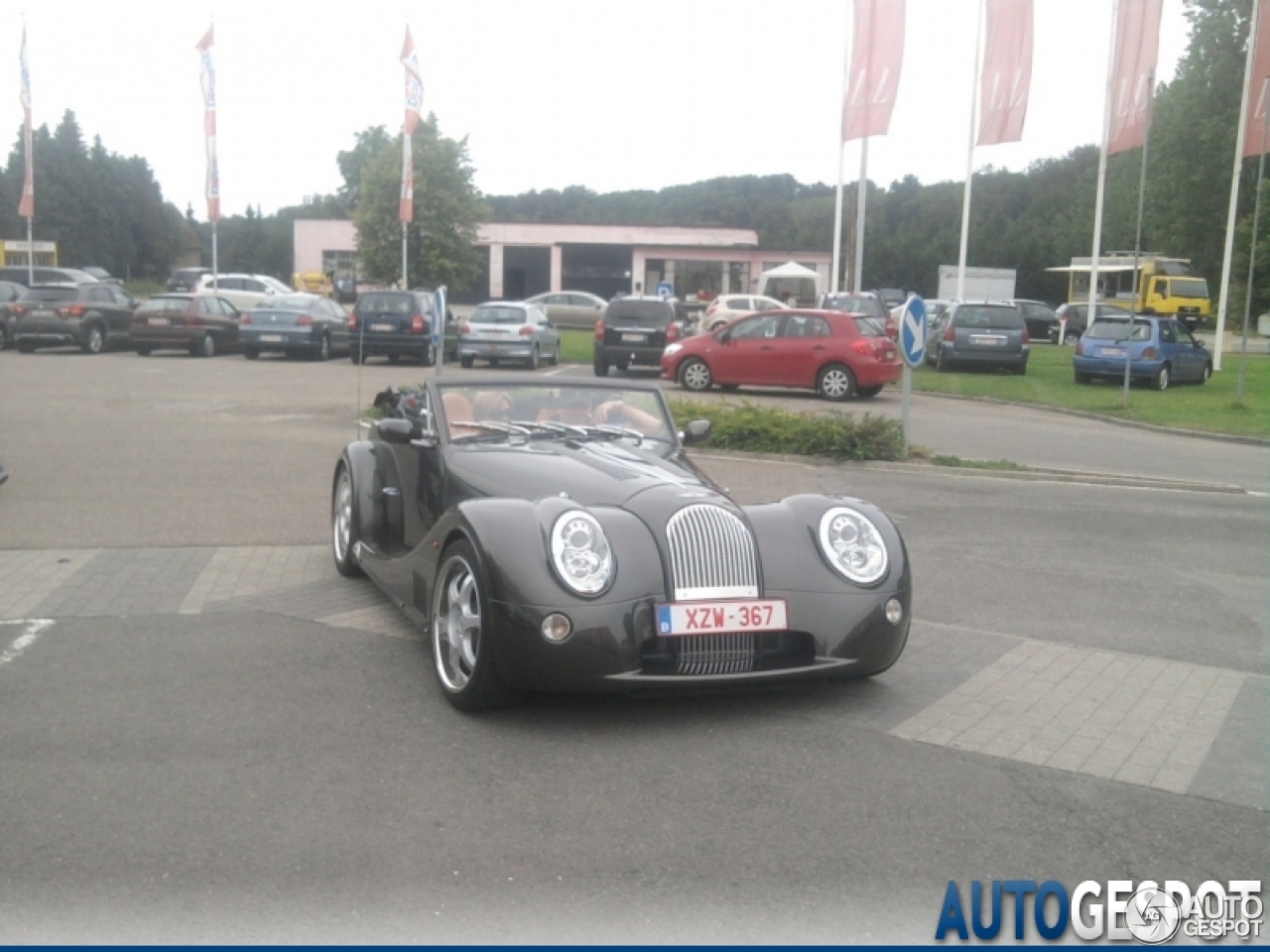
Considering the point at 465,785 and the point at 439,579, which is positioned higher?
the point at 439,579

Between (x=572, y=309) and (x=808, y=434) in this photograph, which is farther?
(x=572, y=309)

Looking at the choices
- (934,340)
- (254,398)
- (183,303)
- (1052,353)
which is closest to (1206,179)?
(1052,353)

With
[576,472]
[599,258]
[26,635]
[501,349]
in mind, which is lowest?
[26,635]

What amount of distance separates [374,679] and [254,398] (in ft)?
49.0

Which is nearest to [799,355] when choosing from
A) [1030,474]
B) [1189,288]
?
[1030,474]

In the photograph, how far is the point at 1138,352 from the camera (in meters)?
26.2

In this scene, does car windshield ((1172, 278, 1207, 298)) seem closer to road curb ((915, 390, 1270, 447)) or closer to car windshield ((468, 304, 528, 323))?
road curb ((915, 390, 1270, 447))

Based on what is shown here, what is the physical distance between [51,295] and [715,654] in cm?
2926

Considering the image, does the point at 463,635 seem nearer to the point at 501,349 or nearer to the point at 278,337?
the point at 501,349

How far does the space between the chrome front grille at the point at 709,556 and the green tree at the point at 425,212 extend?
160ft

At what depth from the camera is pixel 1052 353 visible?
38.1m

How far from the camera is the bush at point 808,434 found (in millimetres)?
13891

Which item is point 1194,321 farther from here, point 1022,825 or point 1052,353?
point 1022,825

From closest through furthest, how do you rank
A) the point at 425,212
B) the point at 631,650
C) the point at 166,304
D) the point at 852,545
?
the point at 631,650 < the point at 852,545 < the point at 166,304 < the point at 425,212
